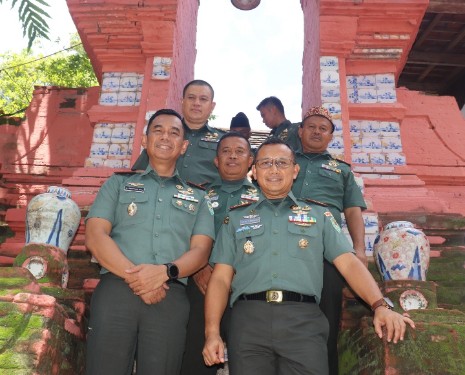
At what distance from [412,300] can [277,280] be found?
1048 mm

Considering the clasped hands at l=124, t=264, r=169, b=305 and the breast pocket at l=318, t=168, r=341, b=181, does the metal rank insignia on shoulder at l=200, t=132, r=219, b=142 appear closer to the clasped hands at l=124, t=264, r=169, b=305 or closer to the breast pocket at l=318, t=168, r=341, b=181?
the breast pocket at l=318, t=168, r=341, b=181

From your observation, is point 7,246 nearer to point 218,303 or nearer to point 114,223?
point 114,223

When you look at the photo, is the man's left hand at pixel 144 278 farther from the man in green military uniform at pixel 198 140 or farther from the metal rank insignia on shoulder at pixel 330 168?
the metal rank insignia on shoulder at pixel 330 168

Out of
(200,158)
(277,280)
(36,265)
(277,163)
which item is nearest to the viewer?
(277,280)

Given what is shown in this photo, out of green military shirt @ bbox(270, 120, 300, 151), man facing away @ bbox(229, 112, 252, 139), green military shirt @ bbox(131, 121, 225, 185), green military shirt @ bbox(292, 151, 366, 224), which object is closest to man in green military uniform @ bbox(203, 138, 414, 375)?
green military shirt @ bbox(292, 151, 366, 224)

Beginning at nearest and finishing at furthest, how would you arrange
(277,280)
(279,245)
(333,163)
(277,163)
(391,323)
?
(391,323) < (277,280) < (279,245) < (277,163) < (333,163)

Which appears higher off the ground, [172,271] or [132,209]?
[132,209]

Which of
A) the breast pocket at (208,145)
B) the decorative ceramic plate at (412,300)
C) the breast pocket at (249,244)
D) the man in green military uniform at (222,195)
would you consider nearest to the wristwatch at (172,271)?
the breast pocket at (249,244)

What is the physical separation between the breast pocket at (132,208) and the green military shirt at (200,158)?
91 centimetres

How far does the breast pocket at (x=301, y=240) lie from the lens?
8.06 feet

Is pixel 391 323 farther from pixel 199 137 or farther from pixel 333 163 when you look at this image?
pixel 199 137

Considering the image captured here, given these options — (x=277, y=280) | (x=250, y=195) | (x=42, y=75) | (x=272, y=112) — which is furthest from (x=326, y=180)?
(x=42, y=75)

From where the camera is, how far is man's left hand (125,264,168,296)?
2.35 metres

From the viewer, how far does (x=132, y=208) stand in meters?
2.69
